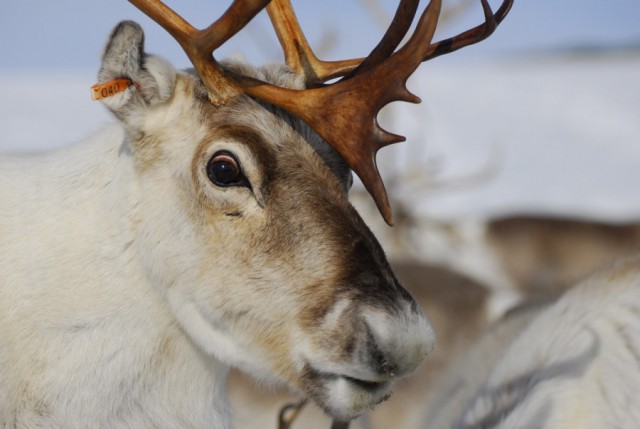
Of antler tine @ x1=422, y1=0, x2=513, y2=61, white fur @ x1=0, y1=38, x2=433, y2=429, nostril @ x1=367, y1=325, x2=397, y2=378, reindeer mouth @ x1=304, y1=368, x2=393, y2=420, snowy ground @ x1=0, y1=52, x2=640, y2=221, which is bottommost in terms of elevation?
snowy ground @ x1=0, y1=52, x2=640, y2=221

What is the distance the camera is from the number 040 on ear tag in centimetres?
286

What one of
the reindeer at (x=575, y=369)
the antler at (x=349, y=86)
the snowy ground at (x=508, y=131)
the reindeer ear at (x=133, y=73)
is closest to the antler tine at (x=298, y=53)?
the antler at (x=349, y=86)

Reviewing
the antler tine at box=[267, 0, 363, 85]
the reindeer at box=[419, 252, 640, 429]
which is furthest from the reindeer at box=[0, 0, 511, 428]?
the reindeer at box=[419, 252, 640, 429]

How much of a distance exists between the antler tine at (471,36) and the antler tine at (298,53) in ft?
1.04

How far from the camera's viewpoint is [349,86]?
2832 mm

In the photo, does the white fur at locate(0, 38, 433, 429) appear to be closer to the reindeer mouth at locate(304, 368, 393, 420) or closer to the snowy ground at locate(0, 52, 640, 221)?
the reindeer mouth at locate(304, 368, 393, 420)

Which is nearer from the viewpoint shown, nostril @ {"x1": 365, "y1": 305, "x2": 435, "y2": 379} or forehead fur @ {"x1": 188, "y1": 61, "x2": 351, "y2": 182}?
nostril @ {"x1": 365, "y1": 305, "x2": 435, "y2": 379}

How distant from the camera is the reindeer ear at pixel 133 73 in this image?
2824 mm

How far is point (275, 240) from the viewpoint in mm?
2781

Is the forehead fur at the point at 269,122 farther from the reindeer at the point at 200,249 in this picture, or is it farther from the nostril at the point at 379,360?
the nostril at the point at 379,360

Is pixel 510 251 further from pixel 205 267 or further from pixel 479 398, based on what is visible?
pixel 205 267

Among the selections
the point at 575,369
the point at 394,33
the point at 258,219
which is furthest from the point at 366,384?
the point at 394,33

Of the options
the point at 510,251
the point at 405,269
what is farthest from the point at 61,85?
the point at 405,269

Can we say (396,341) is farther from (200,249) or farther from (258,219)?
(200,249)
